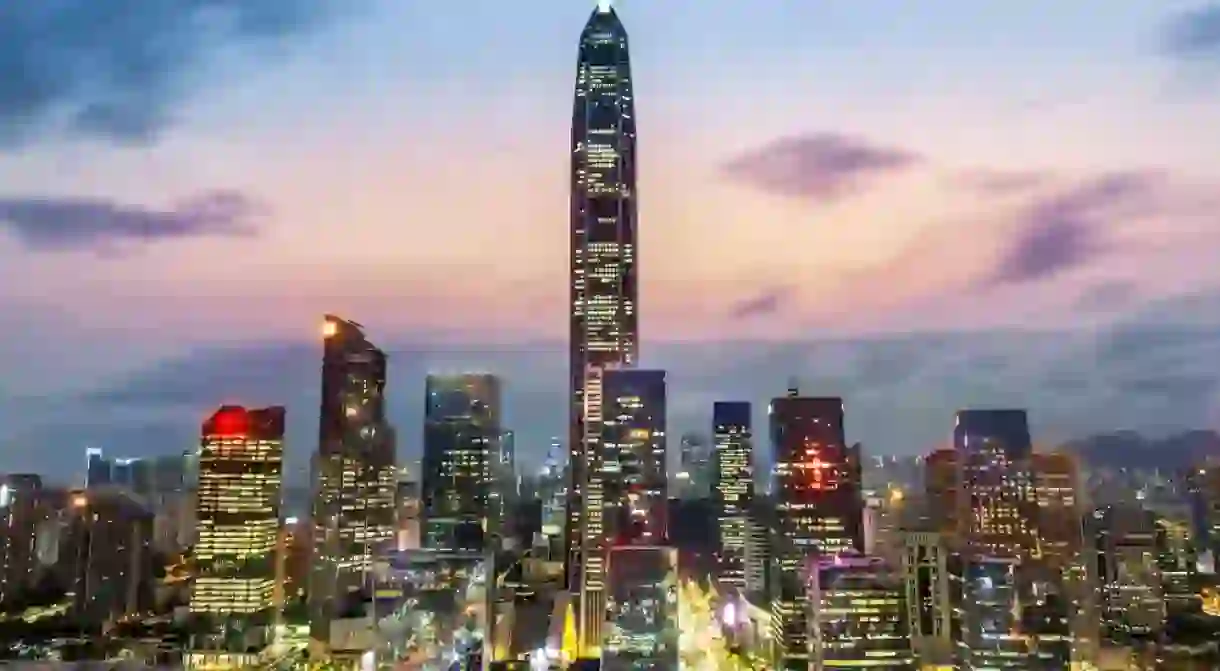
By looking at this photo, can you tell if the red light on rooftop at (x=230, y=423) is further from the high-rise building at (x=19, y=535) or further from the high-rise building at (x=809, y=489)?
the high-rise building at (x=809, y=489)

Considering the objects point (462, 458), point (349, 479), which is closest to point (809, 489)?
point (462, 458)

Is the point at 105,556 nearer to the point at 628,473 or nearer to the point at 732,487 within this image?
the point at 628,473

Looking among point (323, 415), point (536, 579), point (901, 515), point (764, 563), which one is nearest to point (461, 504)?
point (536, 579)

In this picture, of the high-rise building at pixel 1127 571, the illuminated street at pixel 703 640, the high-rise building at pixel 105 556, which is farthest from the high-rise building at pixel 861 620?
the high-rise building at pixel 105 556

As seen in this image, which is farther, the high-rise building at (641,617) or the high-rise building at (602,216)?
the high-rise building at (602,216)

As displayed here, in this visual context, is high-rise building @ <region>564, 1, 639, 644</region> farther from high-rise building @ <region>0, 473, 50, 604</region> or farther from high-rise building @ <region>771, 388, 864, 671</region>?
high-rise building @ <region>0, 473, 50, 604</region>

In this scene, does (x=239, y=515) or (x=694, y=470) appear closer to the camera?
(x=239, y=515)

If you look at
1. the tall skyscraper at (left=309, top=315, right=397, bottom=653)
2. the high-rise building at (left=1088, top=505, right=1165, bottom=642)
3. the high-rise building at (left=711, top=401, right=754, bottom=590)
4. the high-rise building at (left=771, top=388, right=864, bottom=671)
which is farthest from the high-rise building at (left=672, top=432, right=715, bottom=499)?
the high-rise building at (left=1088, top=505, right=1165, bottom=642)
